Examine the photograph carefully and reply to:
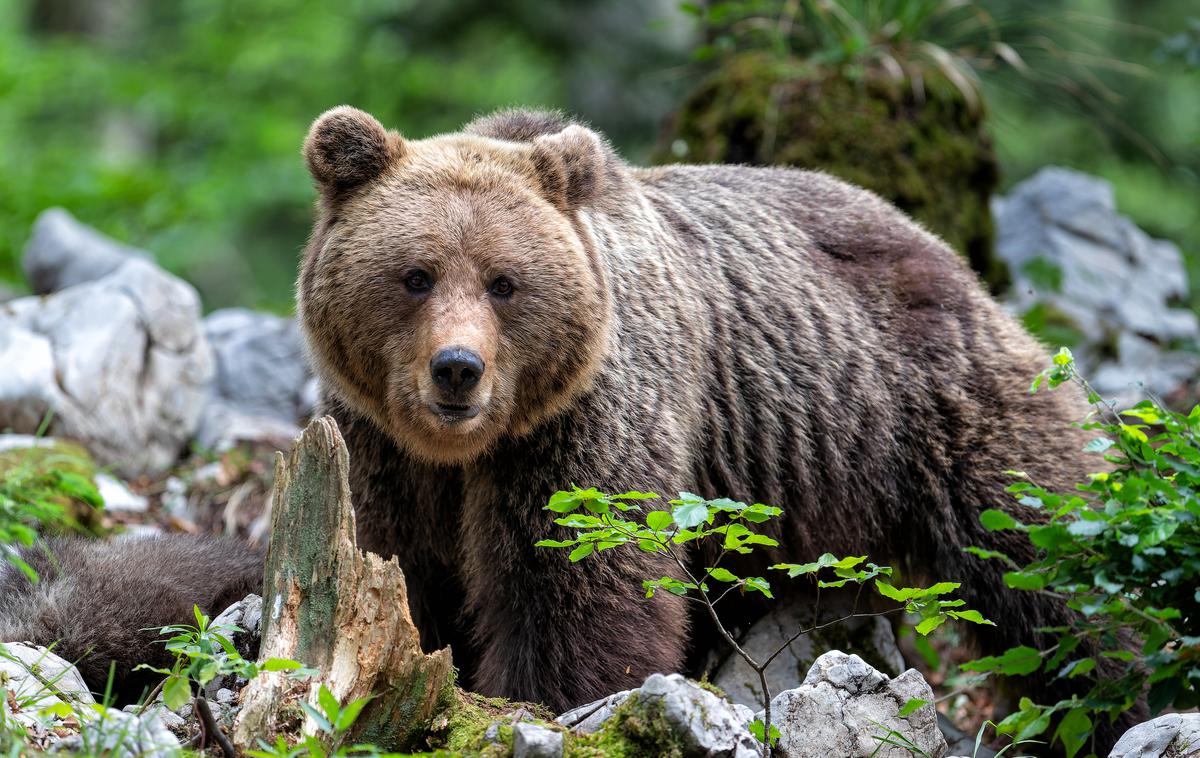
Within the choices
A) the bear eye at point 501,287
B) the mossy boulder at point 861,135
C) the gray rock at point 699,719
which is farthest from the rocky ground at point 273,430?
the bear eye at point 501,287

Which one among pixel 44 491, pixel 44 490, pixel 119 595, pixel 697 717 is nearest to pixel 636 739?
pixel 697 717

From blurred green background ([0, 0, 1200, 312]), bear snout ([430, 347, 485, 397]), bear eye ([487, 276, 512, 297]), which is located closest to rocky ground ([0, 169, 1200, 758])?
bear snout ([430, 347, 485, 397])

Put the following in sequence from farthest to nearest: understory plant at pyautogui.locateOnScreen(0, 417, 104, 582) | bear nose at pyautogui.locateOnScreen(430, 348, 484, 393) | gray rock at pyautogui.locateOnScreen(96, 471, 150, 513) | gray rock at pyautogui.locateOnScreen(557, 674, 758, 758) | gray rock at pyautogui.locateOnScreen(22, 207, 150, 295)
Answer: gray rock at pyautogui.locateOnScreen(22, 207, 150, 295) < gray rock at pyautogui.locateOnScreen(96, 471, 150, 513) < understory plant at pyautogui.locateOnScreen(0, 417, 104, 582) < bear nose at pyautogui.locateOnScreen(430, 348, 484, 393) < gray rock at pyautogui.locateOnScreen(557, 674, 758, 758)

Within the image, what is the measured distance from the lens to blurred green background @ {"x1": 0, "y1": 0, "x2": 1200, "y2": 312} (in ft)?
39.9

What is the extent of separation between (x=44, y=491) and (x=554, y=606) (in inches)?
106

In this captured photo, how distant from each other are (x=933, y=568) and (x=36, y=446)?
479 centimetres

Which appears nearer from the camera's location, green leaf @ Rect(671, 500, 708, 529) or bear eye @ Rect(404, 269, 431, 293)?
green leaf @ Rect(671, 500, 708, 529)

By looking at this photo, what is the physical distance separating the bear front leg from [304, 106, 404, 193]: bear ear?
1.34 metres

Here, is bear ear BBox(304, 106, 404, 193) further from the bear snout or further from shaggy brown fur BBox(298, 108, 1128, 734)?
the bear snout

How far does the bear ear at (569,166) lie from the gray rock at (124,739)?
2628 millimetres

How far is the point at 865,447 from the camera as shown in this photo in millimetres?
5992

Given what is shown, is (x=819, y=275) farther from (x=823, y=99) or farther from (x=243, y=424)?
(x=243, y=424)

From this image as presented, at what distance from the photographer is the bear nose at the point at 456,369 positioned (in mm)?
4500

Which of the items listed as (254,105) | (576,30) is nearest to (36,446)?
(576,30)
